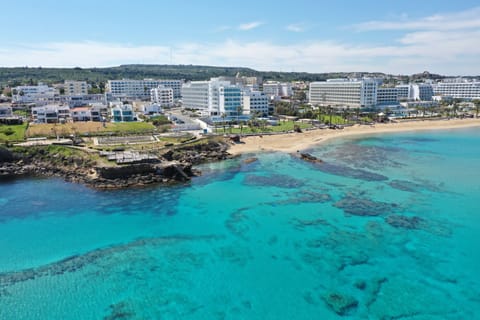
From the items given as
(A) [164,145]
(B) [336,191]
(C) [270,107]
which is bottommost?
(B) [336,191]

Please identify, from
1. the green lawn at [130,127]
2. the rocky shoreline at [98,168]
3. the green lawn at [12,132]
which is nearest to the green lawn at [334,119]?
the rocky shoreline at [98,168]

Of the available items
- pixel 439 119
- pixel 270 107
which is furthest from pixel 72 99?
pixel 439 119

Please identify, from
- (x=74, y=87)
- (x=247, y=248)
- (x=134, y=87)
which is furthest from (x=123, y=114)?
(x=134, y=87)

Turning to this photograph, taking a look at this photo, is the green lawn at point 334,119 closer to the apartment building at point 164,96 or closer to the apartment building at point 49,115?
the apartment building at point 164,96

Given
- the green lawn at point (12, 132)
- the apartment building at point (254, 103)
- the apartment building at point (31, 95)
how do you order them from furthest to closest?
the apartment building at point (31, 95) → the apartment building at point (254, 103) → the green lawn at point (12, 132)

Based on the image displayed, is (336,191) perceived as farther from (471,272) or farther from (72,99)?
(72,99)

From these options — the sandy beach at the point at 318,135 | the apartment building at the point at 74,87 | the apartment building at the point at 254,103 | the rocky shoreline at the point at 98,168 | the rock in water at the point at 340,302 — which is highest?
the apartment building at the point at 74,87
